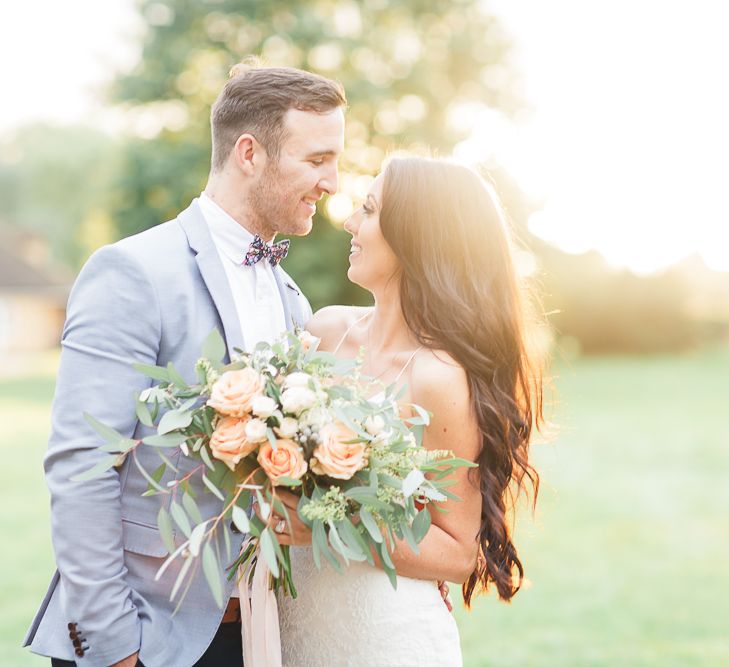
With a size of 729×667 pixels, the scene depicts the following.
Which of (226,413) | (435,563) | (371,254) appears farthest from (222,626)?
(371,254)

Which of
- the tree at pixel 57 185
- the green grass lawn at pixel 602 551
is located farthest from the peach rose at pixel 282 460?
the tree at pixel 57 185

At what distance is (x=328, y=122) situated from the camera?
10.6 ft

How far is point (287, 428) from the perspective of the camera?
2.35 meters

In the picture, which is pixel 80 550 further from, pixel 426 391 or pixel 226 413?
pixel 426 391

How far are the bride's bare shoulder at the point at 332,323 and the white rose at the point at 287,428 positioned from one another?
1271 mm

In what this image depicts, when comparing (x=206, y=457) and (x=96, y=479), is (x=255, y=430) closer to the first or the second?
(x=206, y=457)

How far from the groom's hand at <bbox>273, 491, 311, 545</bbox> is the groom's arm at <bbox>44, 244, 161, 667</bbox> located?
0.48m

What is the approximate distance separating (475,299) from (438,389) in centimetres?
41

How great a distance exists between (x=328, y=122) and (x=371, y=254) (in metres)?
0.49

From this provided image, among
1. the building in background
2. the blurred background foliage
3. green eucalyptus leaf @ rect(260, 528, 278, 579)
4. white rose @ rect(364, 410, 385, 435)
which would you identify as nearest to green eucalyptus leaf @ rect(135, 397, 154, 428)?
green eucalyptus leaf @ rect(260, 528, 278, 579)

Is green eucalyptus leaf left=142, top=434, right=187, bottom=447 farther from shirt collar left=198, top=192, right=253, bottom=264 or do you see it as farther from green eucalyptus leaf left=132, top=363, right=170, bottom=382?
shirt collar left=198, top=192, right=253, bottom=264

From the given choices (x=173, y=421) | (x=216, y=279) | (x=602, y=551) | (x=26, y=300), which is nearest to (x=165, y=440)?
(x=173, y=421)

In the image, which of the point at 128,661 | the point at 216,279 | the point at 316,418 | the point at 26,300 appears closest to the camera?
the point at 316,418

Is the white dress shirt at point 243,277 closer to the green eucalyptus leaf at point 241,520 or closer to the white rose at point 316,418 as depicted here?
the white rose at point 316,418
